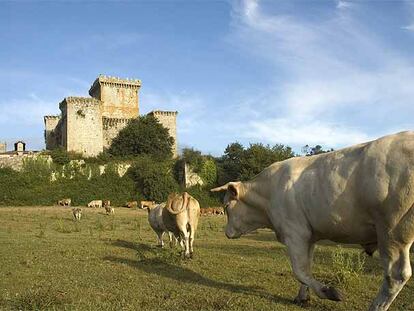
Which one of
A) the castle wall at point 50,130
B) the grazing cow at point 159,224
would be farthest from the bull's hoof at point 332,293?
the castle wall at point 50,130

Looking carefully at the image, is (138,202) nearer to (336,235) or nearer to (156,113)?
(156,113)

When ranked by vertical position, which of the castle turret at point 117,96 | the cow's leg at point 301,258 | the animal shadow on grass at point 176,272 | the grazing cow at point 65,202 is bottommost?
the animal shadow on grass at point 176,272

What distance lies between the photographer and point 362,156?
641cm

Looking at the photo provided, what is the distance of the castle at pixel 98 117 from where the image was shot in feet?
216

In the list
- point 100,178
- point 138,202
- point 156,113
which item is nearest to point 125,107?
point 156,113

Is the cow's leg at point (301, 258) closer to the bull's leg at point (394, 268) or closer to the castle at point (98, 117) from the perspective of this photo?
→ the bull's leg at point (394, 268)

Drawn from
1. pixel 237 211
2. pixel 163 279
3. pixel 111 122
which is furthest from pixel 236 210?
pixel 111 122

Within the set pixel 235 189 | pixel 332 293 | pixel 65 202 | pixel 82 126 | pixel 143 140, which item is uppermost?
pixel 82 126

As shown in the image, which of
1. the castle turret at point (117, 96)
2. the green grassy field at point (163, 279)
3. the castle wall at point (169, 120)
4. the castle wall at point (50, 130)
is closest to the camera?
the green grassy field at point (163, 279)

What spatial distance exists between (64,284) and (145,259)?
3642 millimetres

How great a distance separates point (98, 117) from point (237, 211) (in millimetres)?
61068

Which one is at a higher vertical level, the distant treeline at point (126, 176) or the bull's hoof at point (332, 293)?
the distant treeline at point (126, 176)

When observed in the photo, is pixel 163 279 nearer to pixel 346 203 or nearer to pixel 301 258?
pixel 301 258

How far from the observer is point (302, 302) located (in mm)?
7781
